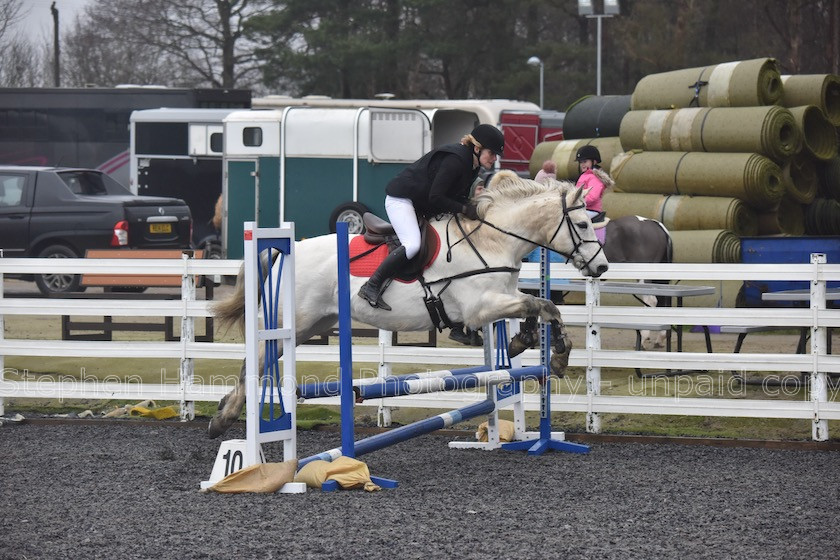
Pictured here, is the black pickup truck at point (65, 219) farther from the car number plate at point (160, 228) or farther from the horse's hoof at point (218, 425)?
the horse's hoof at point (218, 425)

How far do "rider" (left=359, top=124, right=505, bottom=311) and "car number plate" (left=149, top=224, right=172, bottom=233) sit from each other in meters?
11.0

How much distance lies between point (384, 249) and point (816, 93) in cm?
952

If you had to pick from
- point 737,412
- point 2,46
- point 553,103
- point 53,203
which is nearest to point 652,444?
point 737,412

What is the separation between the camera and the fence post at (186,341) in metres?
9.36

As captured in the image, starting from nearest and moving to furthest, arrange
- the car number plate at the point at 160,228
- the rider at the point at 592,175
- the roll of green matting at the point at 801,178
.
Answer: the rider at the point at 592,175, the roll of green matting at the point at 801,178, the car number plate at the point at 160,228

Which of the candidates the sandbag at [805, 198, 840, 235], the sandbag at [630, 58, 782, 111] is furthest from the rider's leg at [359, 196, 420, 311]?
the sandbag at [805, 198, 840, 235]

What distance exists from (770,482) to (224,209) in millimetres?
14981

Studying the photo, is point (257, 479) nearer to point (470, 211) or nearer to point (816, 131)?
point (470, 211)

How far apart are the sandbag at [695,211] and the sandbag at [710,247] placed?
0.27m

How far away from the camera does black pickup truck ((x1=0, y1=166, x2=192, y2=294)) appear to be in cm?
1789

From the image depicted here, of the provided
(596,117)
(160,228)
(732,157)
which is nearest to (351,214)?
(160,228)

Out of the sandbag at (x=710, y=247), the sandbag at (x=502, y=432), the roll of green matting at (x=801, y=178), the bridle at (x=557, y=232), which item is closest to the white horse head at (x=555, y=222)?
the bridle at (x=557, y=232)

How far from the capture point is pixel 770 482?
23.0 feet

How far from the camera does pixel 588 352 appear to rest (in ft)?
29.1
